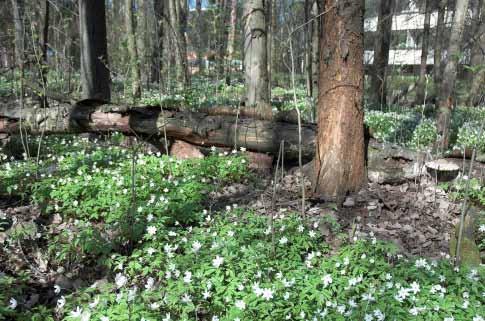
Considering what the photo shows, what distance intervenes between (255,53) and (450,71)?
3413mm

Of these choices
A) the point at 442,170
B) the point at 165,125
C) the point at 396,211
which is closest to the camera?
the point at 396,211

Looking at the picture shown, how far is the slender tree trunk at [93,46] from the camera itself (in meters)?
7.83

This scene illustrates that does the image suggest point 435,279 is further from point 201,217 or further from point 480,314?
point 201,217

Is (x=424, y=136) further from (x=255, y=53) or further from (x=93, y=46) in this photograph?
(x=93, y=46)

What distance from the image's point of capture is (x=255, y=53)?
7281 mm

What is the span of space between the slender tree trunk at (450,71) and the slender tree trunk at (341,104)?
2539 mm

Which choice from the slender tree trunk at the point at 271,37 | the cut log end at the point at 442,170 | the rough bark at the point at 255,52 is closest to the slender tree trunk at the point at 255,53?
the rough bark at the point at 255,52

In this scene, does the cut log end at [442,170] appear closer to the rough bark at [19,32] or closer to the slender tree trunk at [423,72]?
the rough bark at [19,32]

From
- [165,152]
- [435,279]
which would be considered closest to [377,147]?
[435,279]

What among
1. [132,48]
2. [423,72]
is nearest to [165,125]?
[132,48]

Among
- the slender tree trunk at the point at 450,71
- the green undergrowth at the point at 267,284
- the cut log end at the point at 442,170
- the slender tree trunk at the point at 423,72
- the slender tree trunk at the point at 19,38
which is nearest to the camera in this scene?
the green undergrowth at the point at 267,284

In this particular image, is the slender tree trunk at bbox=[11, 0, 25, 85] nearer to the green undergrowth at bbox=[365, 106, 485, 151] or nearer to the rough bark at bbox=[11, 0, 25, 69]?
the rough bark at bbox=[11, 0, 25, 69]

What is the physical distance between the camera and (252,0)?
282 inches

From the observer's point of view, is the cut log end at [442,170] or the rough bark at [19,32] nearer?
the cut log end at [442,170]
